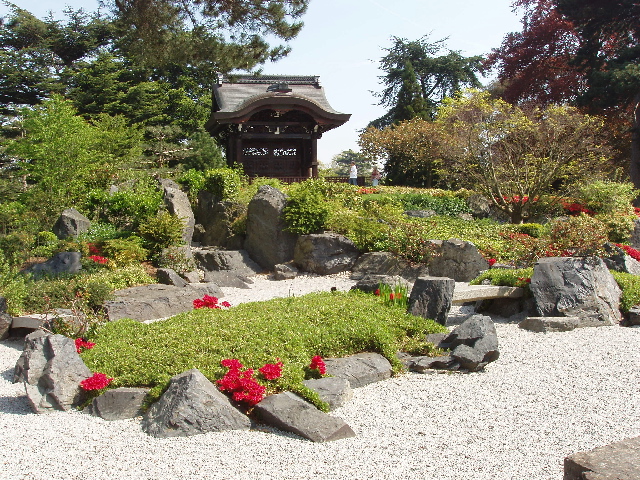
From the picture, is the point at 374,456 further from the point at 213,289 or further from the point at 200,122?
the point at 200,122

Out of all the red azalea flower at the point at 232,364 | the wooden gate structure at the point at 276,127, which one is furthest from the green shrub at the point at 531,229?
the red azalea flower at the point at 232,364

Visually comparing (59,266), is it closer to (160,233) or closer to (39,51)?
(160,233)

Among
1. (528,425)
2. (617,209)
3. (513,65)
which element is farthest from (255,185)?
(513,65)

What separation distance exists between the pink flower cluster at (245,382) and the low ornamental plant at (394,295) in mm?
2897

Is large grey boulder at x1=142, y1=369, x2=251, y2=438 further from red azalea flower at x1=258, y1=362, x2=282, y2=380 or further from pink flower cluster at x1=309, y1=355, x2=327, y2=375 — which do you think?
pink flower cluster at x1=309, y1=355, x2=327, y2=375

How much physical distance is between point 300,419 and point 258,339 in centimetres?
158

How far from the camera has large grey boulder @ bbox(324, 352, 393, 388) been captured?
5.59 m

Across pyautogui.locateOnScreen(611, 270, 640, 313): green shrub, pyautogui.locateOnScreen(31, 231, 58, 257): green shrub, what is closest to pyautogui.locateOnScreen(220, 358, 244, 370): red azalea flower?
pyautogui.locateOnScreen(611, 270, 640, 313): green shrub

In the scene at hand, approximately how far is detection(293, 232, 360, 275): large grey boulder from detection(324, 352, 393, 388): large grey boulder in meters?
6.67

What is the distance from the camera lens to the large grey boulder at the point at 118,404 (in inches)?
189

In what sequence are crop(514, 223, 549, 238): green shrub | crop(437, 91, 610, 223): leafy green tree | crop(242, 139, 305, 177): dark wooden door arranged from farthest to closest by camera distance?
crop(242, 139, 305, 177): dark wooden door < crop(437, 91, 610, 223): leafy green tree < crop(514, 223, 549, 238): green shrub

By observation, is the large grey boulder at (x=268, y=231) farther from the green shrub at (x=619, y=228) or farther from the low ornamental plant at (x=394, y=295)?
the green shrub at (x=619, y=228)

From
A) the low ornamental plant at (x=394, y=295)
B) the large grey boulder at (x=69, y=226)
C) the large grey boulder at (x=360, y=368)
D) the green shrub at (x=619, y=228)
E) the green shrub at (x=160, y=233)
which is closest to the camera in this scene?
the large grey boulder at (x=360, y=368)

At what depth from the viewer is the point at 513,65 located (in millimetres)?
27438
